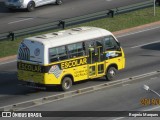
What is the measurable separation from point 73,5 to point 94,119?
2587 cm

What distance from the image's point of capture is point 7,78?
35438 millimetres

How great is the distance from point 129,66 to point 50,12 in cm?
1503

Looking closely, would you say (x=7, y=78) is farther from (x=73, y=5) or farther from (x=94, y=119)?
(x=73, y=5)

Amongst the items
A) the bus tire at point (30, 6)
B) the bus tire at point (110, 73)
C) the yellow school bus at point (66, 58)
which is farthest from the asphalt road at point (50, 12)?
the yellow school bus at point (66, 58)

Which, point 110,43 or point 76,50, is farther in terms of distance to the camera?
point 110,43

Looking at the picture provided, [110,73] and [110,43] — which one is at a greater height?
[110,43]

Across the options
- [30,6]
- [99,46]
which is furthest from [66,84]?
[30,6]

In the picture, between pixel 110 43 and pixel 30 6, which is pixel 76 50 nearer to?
pixel 110 43

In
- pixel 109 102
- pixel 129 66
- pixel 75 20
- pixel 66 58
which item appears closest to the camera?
pixel 109 102

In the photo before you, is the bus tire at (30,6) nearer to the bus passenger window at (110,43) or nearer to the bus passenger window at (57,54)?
the bus passenger window at (110,43)

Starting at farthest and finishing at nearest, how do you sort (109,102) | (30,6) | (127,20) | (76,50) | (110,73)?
(30,6), (127,20), (110,73), (76,50), (109,102)

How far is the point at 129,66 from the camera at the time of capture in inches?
1473

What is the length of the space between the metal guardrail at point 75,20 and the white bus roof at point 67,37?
9.71m

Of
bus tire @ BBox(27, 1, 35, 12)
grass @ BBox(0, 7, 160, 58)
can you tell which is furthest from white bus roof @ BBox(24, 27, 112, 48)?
bus tire @ BBox(27, 1, 35, 12)
